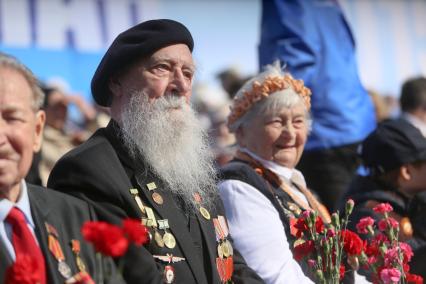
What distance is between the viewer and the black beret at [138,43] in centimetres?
445

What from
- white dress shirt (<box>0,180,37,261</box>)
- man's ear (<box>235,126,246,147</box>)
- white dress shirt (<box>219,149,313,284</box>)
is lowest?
white dress shirt (<box>219,149,313,284</box>)

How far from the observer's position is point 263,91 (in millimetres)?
A: 5555

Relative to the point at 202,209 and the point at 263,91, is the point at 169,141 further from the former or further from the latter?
the point at 263,91

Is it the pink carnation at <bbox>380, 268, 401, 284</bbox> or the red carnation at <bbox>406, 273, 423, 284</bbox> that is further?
Answer: the red carnation at <bbox>406, 273, 423, 284</bbox>

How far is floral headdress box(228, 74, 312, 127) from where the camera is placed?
5.57m

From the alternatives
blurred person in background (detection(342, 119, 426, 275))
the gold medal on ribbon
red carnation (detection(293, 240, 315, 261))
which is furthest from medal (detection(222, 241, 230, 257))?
blurred person in background (detection(342, 119, 426, 275))

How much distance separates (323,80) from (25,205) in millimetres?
4454

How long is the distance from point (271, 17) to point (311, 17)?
1.03 feet

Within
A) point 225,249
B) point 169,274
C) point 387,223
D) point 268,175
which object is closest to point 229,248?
point 225,249

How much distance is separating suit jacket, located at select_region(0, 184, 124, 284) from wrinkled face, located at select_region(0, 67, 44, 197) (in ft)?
0.55

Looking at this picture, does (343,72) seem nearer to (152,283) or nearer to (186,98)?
(186,98)

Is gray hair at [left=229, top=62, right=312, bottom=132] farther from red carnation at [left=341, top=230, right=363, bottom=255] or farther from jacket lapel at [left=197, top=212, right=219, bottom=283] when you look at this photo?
red carnation at [left=341, top=230, right=363, bottom=255]

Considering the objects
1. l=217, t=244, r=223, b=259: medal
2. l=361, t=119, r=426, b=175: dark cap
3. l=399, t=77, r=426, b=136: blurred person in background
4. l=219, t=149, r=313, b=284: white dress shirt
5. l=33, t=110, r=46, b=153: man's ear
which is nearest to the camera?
l=33, t=110, r=46, b=153: man's ear

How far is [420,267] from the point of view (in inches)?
201
